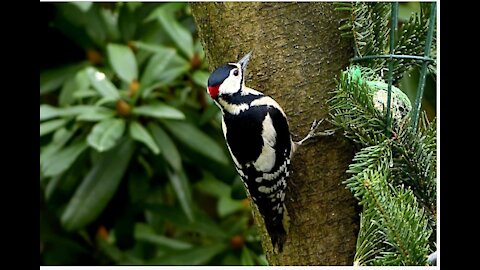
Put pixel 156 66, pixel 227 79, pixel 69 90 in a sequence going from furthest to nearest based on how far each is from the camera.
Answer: pixel 69 90 < pixel 156 66 < pixel 227 79

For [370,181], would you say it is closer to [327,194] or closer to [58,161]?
[327,194]

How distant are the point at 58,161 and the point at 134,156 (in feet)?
0.67

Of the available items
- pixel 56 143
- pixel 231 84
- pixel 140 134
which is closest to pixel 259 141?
pixel 231 84

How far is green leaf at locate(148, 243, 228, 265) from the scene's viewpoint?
180 centimetres

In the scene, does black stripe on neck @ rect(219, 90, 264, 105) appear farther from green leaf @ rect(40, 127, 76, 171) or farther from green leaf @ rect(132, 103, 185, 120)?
green leaf @ rect(40, 127, 76, 171)

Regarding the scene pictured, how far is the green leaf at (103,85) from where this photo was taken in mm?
1673

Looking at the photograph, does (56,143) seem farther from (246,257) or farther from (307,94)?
(307,94)

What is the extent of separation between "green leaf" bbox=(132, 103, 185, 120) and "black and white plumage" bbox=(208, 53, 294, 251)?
0.47 metres

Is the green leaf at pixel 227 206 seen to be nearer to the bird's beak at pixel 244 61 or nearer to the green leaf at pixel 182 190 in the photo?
the green leaf at pixel 182 190

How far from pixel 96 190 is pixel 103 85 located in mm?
260

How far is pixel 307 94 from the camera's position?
1.16 m

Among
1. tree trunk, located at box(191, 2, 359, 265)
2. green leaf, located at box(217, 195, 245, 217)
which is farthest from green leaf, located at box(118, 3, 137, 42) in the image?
tree trunk, located at box(191, 2, 359, 265)

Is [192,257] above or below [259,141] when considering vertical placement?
below

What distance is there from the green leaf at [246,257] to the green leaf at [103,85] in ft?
1.64
